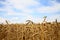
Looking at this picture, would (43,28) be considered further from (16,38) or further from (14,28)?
(14,28)

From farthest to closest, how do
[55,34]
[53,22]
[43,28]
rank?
[53,22] → [55,34] → [43,28]

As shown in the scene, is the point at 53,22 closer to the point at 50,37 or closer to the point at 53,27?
the point at 53,27

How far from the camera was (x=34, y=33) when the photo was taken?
4.49 meters

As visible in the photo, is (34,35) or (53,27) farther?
(53,27)

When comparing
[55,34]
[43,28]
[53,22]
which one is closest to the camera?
[43,28]

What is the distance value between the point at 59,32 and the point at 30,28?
791 mm

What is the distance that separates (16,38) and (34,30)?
52 centimetres

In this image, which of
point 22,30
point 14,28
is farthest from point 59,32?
point 14,28

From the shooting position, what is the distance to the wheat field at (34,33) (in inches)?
168

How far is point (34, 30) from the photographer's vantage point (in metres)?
4.63

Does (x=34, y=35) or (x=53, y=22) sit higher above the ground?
(x=53, y=22)

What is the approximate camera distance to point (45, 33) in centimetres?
427

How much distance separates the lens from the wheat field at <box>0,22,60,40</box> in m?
4.27

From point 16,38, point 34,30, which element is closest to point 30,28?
point 34,30
